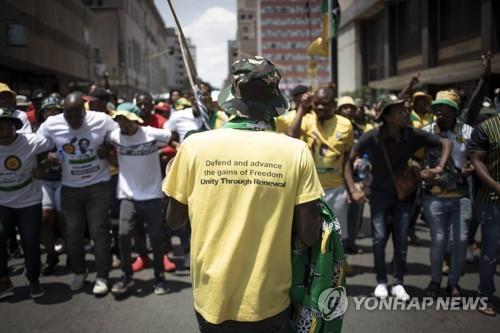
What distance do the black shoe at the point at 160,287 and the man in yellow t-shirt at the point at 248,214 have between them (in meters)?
2.99

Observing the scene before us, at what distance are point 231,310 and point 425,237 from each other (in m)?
5.83

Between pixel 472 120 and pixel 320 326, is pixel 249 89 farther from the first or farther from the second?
pixel 472 120

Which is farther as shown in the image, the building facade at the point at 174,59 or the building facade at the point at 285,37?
the building facade at the point at 285,37

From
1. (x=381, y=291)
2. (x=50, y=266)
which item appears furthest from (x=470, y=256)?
(x=50, y=266)

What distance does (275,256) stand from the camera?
198 cm

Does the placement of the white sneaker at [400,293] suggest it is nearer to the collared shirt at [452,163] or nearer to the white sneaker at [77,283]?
the collared shirt at [452,163]

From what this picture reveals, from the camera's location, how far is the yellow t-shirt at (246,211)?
6.36 ft

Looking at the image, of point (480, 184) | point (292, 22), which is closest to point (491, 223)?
point (480, 184)

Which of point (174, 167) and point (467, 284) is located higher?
point (174, 167)

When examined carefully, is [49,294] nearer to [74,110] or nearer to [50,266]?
[50,266]

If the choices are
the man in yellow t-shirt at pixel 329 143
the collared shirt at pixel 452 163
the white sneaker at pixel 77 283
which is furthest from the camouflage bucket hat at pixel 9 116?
the collared shirt at pixel 452 163

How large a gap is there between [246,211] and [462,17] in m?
12.4

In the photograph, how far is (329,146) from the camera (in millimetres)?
5023

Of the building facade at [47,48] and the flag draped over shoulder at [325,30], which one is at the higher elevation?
the building facade at [47,48]
